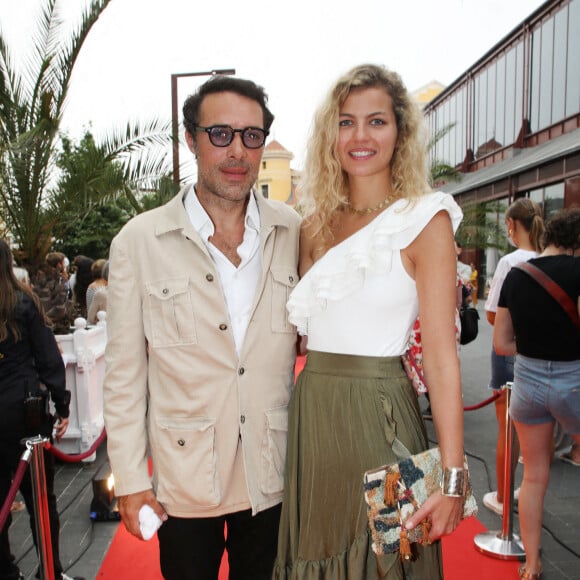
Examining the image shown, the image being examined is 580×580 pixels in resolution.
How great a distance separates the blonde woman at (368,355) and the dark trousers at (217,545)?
0.50ft

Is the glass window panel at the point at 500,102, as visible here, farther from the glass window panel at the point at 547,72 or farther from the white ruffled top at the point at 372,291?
Result: the white ruffled top at the point at 372,291

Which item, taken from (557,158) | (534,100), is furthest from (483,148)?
(557,158)

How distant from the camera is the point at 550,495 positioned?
427 centimetres

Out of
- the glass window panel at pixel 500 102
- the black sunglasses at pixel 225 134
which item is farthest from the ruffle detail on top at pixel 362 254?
the glass window panel at pixel 500 102

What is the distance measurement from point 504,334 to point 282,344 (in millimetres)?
1967

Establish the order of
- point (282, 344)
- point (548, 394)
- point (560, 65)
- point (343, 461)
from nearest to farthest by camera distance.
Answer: point (343, 461) → point (282, 344) → point (548, 394) → point (560, 65)

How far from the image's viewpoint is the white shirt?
6.53ft

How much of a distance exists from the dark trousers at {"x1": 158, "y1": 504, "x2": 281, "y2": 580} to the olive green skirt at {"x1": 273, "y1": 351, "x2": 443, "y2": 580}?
14 centimetres

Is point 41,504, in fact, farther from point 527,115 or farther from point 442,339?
point 527,115

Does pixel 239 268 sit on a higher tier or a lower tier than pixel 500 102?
lower

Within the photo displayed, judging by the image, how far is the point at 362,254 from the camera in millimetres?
1886

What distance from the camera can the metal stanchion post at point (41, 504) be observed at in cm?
253

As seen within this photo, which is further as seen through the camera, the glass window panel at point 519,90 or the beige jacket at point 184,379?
the glass window panel at point 519,90

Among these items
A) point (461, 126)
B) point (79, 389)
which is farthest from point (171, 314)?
point (461, 126)
